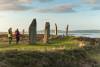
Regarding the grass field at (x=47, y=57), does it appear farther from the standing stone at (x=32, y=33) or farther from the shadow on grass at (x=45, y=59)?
the standing stone at (x=32, y=33)

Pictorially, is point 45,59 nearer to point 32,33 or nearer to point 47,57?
point 47,57

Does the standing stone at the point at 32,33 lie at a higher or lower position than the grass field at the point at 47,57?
higher

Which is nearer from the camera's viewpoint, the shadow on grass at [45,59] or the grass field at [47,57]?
the shadow on grass at [45,59]

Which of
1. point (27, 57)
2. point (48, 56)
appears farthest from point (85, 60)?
point (27, 57)

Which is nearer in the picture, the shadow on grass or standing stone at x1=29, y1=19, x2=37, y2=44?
the shadow on grass

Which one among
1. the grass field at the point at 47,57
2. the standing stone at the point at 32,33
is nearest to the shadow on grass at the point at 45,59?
the grass field at the point at 47,57

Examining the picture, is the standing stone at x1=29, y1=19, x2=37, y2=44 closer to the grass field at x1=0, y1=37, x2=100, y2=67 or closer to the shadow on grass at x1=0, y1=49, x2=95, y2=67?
the grass field at x1=0, y1=37, x2=100, y2=67

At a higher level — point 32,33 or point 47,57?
point 32,33

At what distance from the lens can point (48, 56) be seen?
3075 cm

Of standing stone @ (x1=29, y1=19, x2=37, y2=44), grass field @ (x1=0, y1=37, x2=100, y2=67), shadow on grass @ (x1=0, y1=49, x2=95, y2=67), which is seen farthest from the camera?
standing stone @ (x1=29, y1=19, x2=37, y2=44)

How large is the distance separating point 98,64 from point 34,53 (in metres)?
7.44

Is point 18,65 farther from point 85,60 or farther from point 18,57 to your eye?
point 85,60

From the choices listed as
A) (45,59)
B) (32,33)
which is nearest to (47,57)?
(45,59)

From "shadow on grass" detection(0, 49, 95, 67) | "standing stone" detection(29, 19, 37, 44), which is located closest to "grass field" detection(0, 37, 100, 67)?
"shadow on grass" detection(0, 49, 95, 67)
